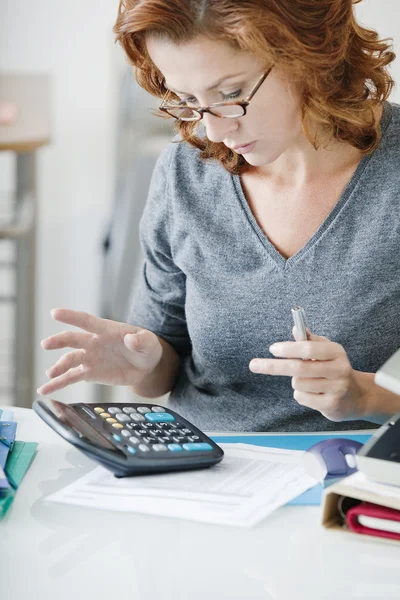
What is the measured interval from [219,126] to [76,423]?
382 millimetres

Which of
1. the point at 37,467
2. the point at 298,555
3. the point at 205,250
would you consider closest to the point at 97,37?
the point at 205,250

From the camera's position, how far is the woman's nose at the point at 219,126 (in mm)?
1017

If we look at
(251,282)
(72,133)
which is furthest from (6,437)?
(72,133)

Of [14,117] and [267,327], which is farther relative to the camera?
[14,117]

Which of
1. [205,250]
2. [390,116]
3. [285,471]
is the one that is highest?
[390,116]

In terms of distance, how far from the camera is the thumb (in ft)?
3.50

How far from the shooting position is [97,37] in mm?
2734

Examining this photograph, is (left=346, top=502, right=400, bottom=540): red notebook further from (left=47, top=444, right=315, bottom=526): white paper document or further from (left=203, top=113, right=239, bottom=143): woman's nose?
(left=203, top=113, right=239, bottom=143): woman's nose

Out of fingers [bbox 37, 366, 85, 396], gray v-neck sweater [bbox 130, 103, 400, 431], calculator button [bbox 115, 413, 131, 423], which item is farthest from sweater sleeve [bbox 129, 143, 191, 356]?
calculator button [bbox 115, 413, 131, 423]

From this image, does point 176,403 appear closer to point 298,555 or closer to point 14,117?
point 298,555

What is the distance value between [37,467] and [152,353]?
0.82ft

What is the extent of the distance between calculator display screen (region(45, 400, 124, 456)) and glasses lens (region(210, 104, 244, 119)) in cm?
37

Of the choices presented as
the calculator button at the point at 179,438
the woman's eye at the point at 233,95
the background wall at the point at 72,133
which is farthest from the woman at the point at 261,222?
the background wall at the point at 72,133

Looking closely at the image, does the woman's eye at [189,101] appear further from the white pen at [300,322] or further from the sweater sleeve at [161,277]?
the white pen at [300,322]
